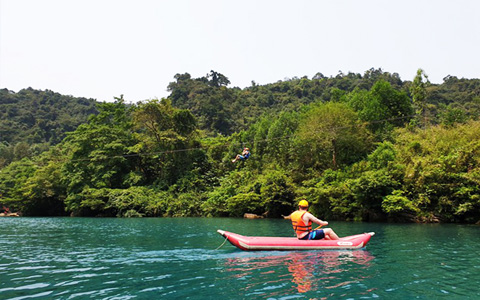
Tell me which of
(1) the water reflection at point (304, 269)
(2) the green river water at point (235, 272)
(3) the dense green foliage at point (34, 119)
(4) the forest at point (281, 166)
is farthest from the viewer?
(3) the dense green foliage at point (34, 119)

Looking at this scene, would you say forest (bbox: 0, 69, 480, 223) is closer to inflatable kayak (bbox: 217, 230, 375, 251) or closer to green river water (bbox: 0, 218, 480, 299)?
green river water (bbox: 0, 218, 480, 299)

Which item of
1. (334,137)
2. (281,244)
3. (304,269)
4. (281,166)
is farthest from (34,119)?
(304,269)

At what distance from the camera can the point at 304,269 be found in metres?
8.88

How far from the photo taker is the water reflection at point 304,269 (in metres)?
7.37

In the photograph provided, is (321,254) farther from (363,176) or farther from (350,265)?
(363,176)

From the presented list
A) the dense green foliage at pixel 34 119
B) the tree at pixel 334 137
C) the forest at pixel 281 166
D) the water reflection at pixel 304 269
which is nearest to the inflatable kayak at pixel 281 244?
the water reflection at pixel 304 269

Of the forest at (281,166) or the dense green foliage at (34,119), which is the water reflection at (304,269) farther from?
the dense green foliage at (34,119)

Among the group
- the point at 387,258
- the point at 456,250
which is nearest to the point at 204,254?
the point at 387,258

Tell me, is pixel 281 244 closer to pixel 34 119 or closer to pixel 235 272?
pixel 235 272

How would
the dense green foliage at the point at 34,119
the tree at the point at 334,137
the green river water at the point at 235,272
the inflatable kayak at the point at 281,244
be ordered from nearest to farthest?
the green river water at the point at 235,272 → the inflatable kayak at the point at 281,244 → the tree at the point at 334,137 → the dense green foliage at the point at 34,119

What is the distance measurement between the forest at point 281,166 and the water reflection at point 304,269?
49.7ft

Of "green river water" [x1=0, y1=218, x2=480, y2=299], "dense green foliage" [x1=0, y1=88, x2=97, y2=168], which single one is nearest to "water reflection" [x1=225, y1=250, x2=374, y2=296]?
"green river water" [x1=0, y1=218, x2=480, y2=299]

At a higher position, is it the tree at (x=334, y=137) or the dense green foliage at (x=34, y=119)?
the dense green foliage at (x=34, y=119)

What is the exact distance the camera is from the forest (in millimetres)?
24500
